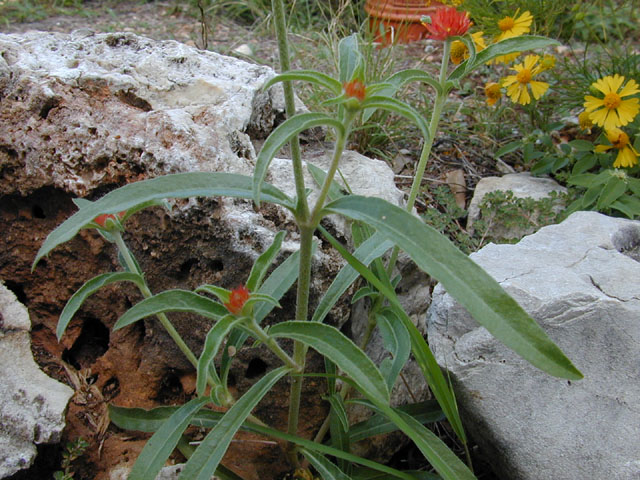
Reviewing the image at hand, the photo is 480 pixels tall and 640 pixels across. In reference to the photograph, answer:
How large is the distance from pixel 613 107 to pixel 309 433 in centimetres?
184

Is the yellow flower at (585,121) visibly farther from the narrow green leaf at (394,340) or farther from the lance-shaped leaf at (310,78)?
the lance-shaped leaf at (310,78)

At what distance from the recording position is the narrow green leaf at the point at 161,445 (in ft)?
4.09

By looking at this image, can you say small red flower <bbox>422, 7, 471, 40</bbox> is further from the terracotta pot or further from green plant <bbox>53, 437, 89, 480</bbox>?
the terracotta pot

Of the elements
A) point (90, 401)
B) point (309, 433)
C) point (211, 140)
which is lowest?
point (309, 433)

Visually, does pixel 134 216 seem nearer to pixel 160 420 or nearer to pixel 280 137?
pixel 160 420

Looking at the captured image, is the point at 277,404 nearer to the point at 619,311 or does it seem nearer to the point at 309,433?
the point at 309,433

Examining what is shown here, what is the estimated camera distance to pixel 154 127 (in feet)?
5.33

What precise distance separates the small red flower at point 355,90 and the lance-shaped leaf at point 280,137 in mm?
55

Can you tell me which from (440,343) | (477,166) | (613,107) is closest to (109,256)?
(440,343)

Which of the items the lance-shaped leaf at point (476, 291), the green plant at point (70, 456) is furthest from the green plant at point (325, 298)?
the green plant at point (70, 456)

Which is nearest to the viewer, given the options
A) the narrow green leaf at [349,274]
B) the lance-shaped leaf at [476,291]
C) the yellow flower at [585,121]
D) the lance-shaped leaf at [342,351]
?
the lance-shaped leaf at [476,291]

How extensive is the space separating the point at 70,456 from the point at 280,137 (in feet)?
3.43

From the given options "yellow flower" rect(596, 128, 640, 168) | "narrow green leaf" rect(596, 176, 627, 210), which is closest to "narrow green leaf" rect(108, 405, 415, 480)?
"narrow green leaf" rect(596, 176, 627, 210)

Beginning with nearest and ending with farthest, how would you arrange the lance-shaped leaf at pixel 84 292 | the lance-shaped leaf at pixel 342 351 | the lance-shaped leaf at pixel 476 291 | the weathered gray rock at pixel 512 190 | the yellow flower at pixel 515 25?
the lance-shaped leaf at pixel 476 291
the lance-shaped leaf at pixel 342 351
the lance-shaped leaf at pixel 84 292
the weathered gray rock at pixel 512 190
the yellow flower at pixel 515 25
